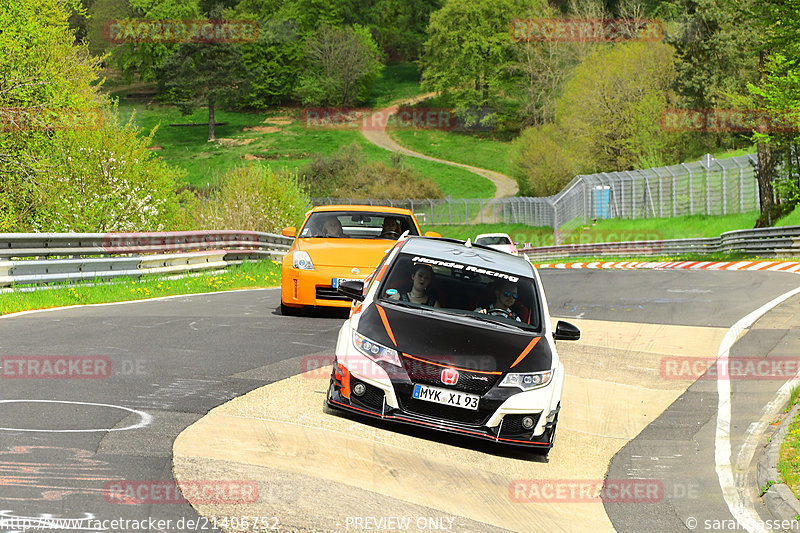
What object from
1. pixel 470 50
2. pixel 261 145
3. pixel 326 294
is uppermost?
pixel 470 50

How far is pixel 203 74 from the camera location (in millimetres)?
120438

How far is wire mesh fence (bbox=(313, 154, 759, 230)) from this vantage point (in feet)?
146

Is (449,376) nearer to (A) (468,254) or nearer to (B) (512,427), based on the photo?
(B) (512,427)

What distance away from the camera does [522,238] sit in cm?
6981

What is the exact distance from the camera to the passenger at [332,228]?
14.6 meters

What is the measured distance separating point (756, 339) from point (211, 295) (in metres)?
9.84

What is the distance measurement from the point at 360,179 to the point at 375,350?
84.1 metres

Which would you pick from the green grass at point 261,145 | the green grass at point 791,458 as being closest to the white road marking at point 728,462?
the green grass at point 791,458

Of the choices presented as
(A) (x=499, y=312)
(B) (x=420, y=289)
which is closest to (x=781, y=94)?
(A) (x=499, y=312)

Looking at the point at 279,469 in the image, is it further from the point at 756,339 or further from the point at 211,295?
the point at 211,295

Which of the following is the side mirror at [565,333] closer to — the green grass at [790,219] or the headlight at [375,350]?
the headlight at [375,350]

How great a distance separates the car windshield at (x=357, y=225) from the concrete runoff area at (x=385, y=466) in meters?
5.38

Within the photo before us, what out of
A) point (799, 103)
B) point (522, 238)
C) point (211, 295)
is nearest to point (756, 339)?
point (211, 295)

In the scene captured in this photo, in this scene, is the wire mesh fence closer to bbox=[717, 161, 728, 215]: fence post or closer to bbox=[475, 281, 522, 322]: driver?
bbox=[717, 161, 728, 215]: fence post
